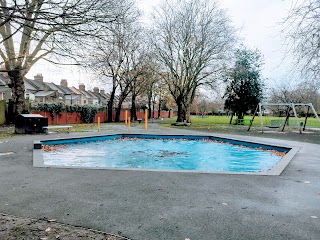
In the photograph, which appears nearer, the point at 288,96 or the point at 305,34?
the point at 305,34

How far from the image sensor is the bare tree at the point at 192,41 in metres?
24.0

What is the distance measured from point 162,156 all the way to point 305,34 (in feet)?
23.4

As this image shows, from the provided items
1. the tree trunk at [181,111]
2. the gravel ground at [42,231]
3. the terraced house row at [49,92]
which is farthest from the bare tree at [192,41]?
the gravel ground at [42,231]

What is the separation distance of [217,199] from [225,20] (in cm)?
2251

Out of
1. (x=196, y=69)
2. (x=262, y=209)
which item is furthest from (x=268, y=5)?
(x=196, y=69)

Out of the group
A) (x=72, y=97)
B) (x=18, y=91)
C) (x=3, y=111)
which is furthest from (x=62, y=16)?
(x=72, y=97)

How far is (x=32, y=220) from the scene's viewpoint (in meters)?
3.20

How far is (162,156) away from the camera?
10.7 m

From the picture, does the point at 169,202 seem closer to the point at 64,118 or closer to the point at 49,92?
the point at 64,118

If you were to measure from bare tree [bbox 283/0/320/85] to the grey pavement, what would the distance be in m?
2.11

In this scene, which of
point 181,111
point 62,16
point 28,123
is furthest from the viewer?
point 181,111

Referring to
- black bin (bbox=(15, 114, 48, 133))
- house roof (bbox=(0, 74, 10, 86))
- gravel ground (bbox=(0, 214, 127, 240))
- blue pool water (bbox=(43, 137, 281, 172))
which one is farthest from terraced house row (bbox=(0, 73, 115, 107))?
gravel ground (bbox=(0, 214, 127, 240))

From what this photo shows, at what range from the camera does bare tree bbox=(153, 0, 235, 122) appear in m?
24.0

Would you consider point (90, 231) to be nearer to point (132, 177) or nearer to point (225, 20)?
point (132, 177)
